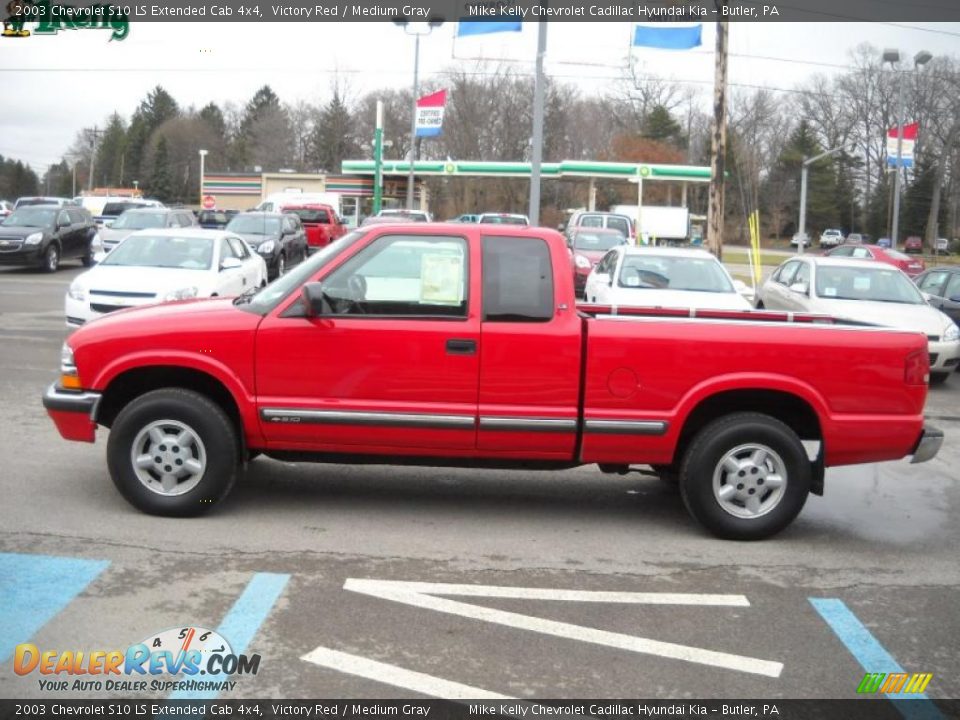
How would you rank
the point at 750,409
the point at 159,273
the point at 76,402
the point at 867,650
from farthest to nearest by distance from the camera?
the point at 159,273 → the point at 750,409 → the point at 76,402 → the point at 867,650

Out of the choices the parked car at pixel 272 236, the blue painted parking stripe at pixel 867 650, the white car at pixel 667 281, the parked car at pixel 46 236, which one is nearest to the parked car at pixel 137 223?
the parked car at pixel 46 236

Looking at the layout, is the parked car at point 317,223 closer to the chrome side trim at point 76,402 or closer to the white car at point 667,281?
the white car at point 667,281

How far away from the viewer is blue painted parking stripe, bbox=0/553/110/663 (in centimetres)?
446

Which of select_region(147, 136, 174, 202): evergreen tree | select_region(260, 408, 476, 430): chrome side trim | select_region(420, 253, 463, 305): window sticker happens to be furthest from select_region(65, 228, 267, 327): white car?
select_region(147, 136, 174, 202): evergreen tree

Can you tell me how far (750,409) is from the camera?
6422 millimetres

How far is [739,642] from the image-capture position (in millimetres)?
4668

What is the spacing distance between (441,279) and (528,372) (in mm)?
820

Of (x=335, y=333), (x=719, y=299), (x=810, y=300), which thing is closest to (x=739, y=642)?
(x=335, y=333)

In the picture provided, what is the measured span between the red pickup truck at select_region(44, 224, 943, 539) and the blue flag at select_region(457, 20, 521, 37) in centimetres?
1231

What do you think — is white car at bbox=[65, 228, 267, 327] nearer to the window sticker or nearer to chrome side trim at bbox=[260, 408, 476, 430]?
chrome side trim at bbox=[260, 408, 476, 430]

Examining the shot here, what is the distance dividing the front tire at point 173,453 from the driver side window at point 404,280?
3.54 feet

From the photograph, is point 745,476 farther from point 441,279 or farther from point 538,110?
point 538,110

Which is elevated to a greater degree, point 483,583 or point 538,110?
point 538,110

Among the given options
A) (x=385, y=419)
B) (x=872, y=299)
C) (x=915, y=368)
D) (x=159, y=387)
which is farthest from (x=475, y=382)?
(x=872, y=299)
